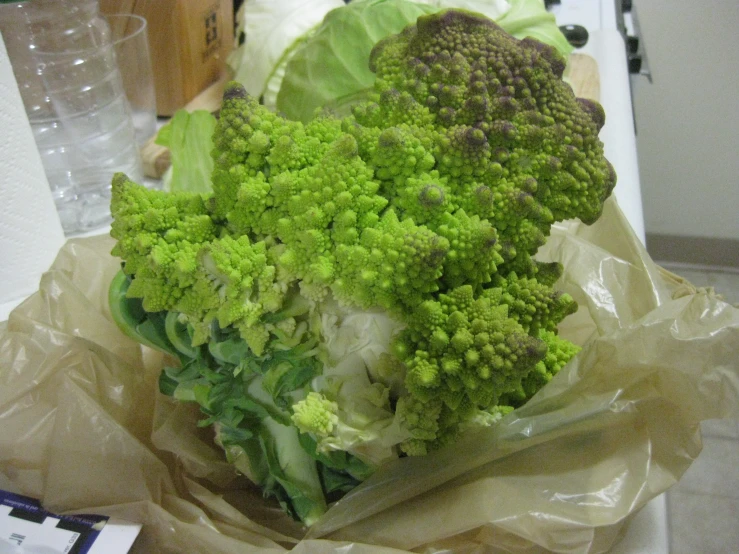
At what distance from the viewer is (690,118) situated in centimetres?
167

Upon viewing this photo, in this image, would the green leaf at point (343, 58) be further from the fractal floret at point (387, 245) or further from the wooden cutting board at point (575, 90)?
the wooden cutting board at point (575, 90)

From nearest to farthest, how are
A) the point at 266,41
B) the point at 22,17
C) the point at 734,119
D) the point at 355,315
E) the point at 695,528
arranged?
1. the point at 355,315
2. the point at 22,17
3. the point at 266,41
4. the point at 695,528
5. the point at 734,119

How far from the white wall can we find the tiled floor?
0.57 m

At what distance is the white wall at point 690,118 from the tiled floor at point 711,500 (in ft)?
1.86

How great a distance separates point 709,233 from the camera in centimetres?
178

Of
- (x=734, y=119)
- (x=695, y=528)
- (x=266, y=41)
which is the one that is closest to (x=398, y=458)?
(x=266, y=41)

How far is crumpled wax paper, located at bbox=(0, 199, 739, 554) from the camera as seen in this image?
48 centimetres

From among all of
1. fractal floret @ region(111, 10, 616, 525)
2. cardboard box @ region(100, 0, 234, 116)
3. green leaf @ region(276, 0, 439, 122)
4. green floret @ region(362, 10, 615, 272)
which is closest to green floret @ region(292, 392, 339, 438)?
fractal floret @ region(111, 10, 616, 525)

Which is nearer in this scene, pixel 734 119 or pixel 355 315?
pixel 355 315

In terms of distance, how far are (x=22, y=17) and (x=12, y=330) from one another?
49 cm

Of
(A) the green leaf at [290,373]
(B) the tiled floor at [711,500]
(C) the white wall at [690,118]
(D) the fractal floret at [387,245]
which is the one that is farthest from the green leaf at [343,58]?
(C) the white wall at [690,118]

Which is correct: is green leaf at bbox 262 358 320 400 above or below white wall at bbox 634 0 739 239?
above

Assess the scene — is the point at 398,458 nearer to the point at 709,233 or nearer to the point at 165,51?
the point at 165,51

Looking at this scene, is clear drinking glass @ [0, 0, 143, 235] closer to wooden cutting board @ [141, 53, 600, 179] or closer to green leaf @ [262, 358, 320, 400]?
wooden cutting board @ [141, 53, 600, 179]
